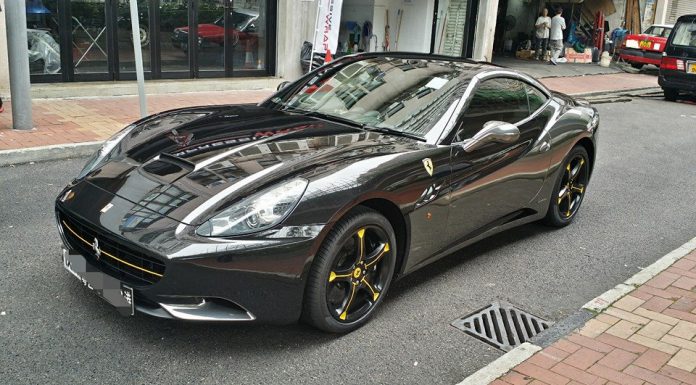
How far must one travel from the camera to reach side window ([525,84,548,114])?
5.19m

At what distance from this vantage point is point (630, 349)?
362 centimetres

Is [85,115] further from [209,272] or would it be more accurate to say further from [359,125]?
[209,272]

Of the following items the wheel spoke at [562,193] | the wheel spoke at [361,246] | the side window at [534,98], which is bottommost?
the wheel spoke at [562,193]

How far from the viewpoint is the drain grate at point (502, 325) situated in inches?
150

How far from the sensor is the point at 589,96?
15188 mm

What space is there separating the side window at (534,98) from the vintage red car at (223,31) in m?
8.04

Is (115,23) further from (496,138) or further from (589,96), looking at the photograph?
(589,96)

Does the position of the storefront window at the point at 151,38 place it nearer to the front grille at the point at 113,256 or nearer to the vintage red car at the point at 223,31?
the vintage red car at the point at 223,31

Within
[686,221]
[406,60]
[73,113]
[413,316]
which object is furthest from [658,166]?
[73,113]

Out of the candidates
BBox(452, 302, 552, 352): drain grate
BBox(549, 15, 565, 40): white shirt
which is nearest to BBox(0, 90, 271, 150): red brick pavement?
BBox(452, 302, 552, 352): drain grate

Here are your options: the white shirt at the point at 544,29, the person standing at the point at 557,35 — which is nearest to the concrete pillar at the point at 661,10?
the person standing at the point at 557,35

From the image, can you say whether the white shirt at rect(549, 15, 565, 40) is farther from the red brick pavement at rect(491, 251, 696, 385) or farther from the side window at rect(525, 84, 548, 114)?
the red brick pavement at rect(491, 251, 696, 385)

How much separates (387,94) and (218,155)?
4.70 feet

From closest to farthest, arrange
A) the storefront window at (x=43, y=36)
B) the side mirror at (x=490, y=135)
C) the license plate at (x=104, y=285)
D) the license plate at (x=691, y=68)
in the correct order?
the license plate at (x=104, y=285) < the side mirror at (x=490, y=135) < the storefront window at (x=43, y=36) < the license plate at (x=691, y=68)
